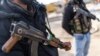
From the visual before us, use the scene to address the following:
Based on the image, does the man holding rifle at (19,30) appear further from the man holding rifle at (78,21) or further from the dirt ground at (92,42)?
the dirt ground at (92,42)

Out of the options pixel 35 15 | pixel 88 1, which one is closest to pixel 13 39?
pixel 35 15

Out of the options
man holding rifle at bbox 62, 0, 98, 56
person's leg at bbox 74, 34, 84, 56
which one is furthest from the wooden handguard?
person's leg at bbox 74, 34, 84, 56

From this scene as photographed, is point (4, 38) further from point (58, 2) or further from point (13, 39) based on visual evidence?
point (58, 2)

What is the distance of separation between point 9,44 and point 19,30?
125 millimetres

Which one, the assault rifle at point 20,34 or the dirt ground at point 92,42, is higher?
the assault rifle at point 20,34

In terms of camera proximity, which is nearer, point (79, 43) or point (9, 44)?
point (9, 44)

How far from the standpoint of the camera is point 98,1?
583 inches

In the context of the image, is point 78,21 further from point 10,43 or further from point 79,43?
point 10,43

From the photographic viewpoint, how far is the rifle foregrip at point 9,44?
6.36ft

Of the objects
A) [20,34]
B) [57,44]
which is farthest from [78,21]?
[20,34]

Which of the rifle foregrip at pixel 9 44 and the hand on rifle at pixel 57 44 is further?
the hand on rifle at pixel 57 44

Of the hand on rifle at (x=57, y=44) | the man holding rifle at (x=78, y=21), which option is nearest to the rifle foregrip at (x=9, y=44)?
the hand on rifle at (x=57, y=44)

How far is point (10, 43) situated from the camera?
6.40 feet

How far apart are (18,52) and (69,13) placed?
9.90ft
